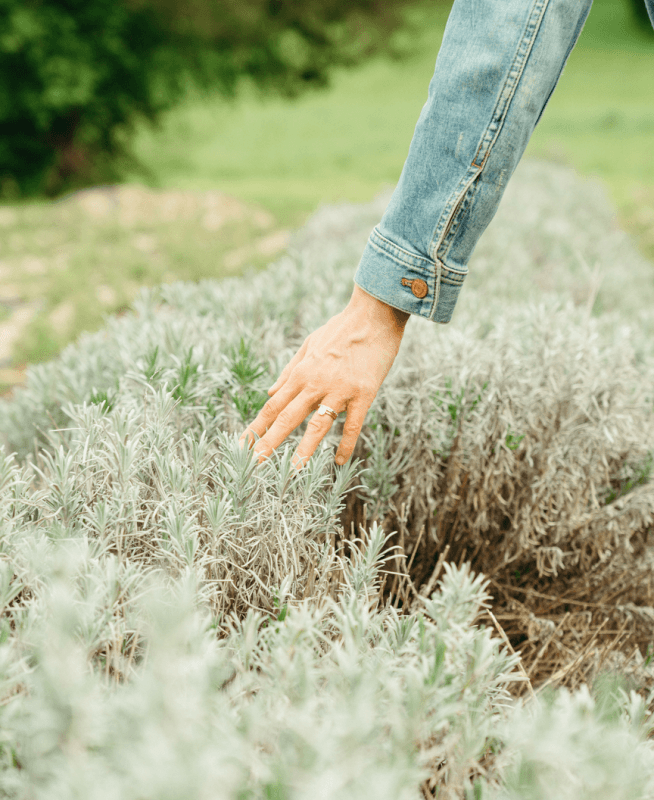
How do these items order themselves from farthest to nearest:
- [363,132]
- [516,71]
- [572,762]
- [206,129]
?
[363,132] → [206,129] → [516,71] → [572,762]

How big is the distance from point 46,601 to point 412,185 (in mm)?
1245

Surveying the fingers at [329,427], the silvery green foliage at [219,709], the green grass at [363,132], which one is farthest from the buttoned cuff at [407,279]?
the green grass at [363,132]

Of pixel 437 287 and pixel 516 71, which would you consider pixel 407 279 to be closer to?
pixel 437 287

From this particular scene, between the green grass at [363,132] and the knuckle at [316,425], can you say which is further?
the green grass at [363,132]

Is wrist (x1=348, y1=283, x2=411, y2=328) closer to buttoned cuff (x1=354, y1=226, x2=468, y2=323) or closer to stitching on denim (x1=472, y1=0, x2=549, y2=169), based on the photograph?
buttoned cuff (x1=354, y1=226, x2=468, y2=323)

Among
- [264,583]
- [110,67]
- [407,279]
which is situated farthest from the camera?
[110,67]

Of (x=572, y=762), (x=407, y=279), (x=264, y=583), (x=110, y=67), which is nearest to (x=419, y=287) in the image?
(x=407, y=279)

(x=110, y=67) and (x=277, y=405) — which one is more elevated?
(x=110, y=67)

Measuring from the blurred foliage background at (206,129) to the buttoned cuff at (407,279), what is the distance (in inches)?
161

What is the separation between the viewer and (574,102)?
21.9 m

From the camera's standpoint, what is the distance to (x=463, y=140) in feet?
4.62

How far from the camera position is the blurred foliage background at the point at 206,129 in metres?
7.25

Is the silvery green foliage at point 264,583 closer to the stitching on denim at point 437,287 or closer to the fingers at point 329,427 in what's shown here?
the fingers at point 329,427

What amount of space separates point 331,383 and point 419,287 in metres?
0.35
